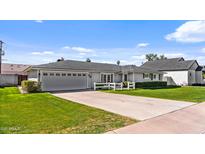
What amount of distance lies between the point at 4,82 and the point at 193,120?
28.0 metres

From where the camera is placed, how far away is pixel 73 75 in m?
20.0

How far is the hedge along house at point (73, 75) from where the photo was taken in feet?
58.1

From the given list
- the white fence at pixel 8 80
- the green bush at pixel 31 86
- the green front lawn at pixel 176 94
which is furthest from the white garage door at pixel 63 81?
the white fence at pixel 8 80

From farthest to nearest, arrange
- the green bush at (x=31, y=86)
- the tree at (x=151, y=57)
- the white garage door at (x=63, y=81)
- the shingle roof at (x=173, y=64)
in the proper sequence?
the tree at (x=151, y=57)
the shingle roof at (x=173, y=64)
the white garage door at (x=63, y=81)
the green bush at (x=31, y=86)

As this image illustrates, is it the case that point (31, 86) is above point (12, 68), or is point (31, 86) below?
below

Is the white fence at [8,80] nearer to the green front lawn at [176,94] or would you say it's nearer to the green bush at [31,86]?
the green bush at [31,86]

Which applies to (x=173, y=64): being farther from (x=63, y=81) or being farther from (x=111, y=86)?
(x=63, y=81)

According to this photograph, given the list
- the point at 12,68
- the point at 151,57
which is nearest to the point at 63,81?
the point at 12,68

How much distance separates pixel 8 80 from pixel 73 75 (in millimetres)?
14095

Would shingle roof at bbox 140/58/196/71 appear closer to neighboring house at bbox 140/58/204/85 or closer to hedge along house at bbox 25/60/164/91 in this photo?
neighboring house at bbox 140/58/204/85

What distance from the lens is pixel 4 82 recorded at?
27.3 meters

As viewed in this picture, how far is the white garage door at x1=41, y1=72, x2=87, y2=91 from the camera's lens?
17.8 m

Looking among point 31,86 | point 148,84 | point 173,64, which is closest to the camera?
point 31,86
